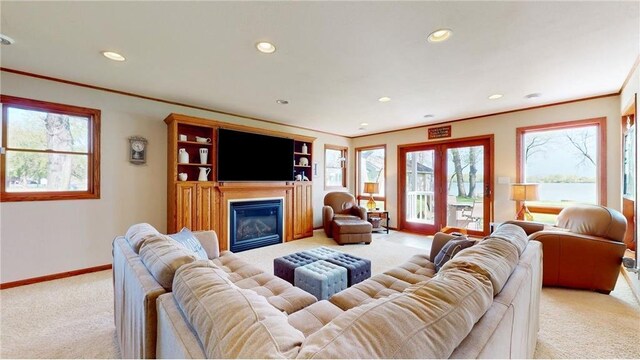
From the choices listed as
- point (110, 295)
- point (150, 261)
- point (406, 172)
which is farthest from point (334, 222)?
point (150, 261)

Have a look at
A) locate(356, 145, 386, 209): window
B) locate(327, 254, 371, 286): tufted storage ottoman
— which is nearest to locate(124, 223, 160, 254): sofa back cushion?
locate(327, 254, 371, 286): tufted storage ottoman

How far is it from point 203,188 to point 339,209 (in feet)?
9.50

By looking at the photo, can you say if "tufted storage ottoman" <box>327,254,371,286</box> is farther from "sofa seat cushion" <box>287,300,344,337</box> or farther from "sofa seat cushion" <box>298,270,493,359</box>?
"sofa seat cushion" <box>298,270,493,359</box>

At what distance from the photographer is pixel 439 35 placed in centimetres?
200

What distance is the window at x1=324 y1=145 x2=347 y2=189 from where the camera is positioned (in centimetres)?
620

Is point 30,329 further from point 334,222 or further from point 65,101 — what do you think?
point 334,222

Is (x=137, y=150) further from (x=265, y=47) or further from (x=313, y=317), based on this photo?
(x=313, y=317)

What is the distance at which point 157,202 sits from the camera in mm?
3689

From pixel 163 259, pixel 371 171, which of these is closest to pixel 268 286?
pixel 163 259

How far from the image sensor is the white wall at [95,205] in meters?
2.77

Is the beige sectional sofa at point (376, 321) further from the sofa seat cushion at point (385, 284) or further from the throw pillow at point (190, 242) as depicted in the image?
the throw pillow at point (190, 242)

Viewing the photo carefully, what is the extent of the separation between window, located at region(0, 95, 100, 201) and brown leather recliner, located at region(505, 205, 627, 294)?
216 inches

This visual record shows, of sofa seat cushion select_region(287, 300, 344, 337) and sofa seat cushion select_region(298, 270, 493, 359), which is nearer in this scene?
sofa seat cushion select_region(298, 270, 493, 359)

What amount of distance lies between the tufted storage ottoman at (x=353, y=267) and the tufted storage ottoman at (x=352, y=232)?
1.79 m
